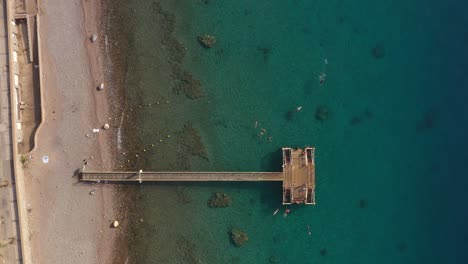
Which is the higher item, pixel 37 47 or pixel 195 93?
pixel 37 47

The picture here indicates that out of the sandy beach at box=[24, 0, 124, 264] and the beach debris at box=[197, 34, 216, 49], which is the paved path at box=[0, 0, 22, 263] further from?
the beach debris at box=[197, 34, 216, 49]

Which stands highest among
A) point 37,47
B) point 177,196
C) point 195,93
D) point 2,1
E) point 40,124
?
point 2,1

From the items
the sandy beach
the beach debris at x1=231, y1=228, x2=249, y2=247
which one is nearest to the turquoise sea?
the beach debris at x1=231, y1=228, x2=249, y2=247

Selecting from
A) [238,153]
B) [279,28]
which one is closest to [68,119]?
[238,153]

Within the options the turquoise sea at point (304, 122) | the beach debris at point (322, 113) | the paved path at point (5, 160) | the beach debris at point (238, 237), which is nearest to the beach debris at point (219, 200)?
the turquoise sea at point (304, 122)

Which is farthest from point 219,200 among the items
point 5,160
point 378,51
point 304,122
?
point 378,51

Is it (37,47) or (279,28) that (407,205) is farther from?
(37,47)

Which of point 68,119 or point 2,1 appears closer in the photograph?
point 2,1
